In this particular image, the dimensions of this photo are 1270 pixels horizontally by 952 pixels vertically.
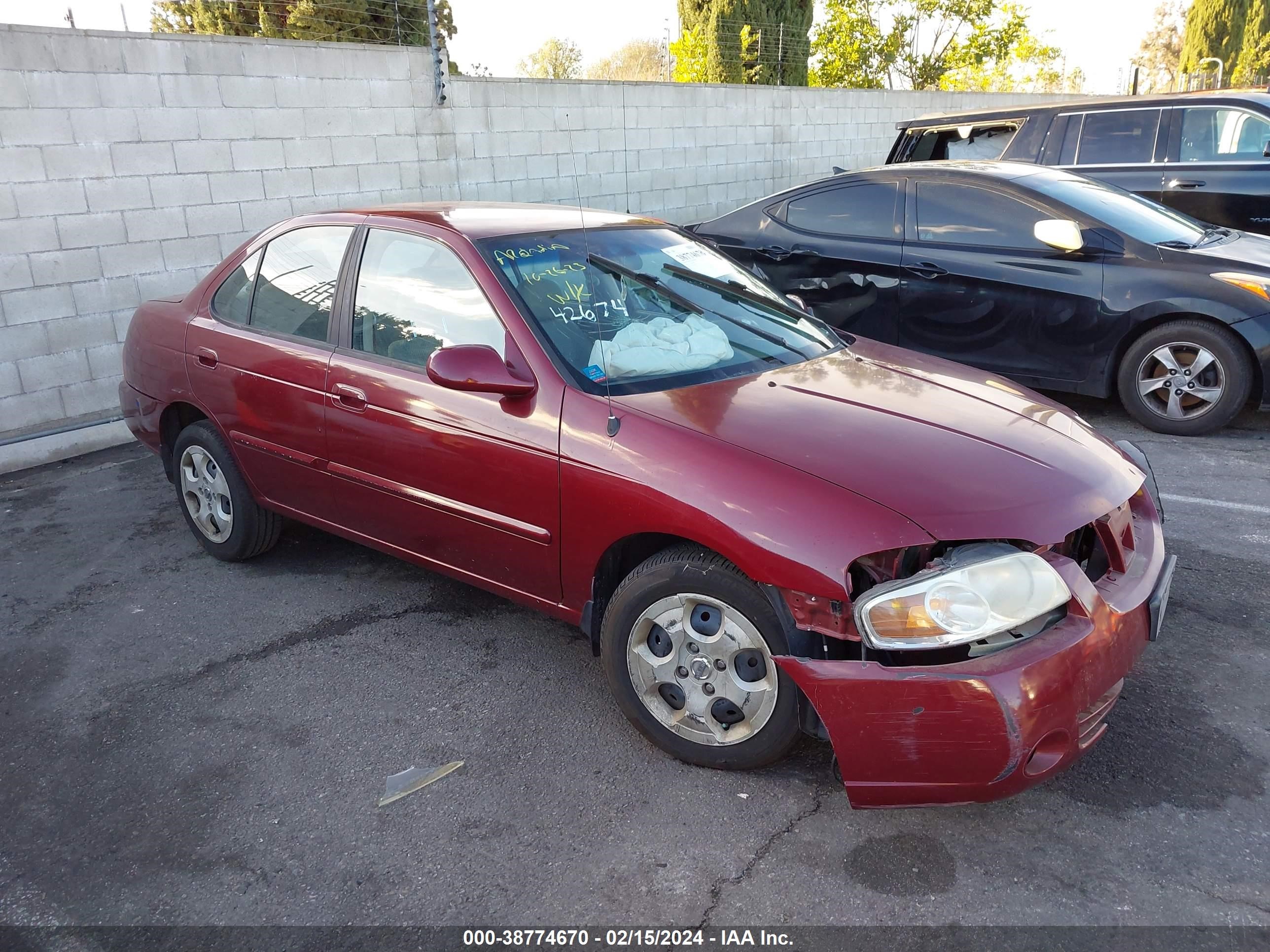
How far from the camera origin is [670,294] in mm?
3697

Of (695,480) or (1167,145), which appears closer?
(695,480)

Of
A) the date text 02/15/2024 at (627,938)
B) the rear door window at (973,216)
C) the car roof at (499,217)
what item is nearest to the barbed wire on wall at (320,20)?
the car roof at (499,217)

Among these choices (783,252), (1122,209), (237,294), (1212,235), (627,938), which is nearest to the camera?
(627,938)

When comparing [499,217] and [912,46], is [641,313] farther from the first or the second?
[912,46]

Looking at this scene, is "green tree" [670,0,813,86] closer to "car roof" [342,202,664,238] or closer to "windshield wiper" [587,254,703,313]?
"car roof" [342,202,664,238]

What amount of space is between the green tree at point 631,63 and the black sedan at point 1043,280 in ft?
143

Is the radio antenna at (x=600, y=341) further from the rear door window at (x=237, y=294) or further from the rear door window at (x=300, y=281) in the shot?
the rear door window at (x=237, y=294)

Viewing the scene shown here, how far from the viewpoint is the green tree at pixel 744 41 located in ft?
62.0

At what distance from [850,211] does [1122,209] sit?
1686 mm

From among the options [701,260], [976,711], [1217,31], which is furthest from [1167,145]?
[1217,31]

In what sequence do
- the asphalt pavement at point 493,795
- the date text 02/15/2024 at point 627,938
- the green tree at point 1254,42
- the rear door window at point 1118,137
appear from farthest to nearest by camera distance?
the green tree at point 1254,42, the rear door window at point 1118,137, the asphalt pavement at point 493,795, the date text 02/15/2024 at point 627,938

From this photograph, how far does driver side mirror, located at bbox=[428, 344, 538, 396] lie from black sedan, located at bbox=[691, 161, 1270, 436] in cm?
283

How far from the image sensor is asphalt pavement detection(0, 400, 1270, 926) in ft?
8.07

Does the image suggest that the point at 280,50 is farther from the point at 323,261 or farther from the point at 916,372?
the point at 916,372
